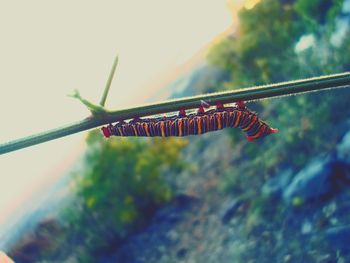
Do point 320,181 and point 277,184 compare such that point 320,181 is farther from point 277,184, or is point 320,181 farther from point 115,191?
point 115,191

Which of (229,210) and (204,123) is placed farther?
(229,210)

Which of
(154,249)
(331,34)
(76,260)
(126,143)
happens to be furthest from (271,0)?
(76,260)

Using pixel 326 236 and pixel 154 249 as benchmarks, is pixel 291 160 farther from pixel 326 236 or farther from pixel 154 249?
pixel 154 249

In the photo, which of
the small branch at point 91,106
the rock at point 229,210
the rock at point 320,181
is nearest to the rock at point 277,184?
the rock at point 320,181

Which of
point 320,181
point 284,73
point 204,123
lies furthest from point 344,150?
point 204,123

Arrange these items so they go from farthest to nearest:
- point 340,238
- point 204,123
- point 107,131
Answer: point 340,238 → point 204,123 → point 107,131

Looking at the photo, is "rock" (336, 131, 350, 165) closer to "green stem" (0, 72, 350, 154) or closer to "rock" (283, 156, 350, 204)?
"rock" (283, 156, 350, 204)
